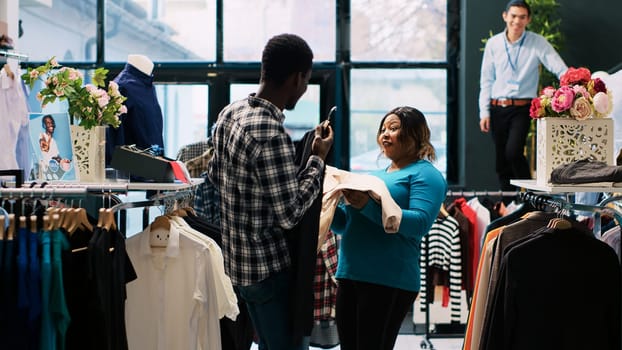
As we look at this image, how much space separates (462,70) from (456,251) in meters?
2.18

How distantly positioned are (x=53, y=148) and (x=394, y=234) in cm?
144

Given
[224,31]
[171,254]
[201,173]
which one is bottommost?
[171,254]

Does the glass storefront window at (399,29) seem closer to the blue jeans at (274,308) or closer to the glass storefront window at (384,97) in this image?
the glass storefront window at (384,97)

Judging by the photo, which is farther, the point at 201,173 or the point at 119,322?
the point at 201,173

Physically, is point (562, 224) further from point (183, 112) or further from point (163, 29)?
point (163, 29)

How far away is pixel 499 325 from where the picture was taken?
3045mm

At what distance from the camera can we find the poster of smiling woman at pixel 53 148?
10.6ft

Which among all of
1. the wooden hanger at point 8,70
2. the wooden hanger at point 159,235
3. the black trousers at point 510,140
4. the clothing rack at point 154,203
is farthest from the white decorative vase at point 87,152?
the black trousers at point 510,140

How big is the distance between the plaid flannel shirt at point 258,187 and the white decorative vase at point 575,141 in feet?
3.48

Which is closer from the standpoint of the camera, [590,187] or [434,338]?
[590,187]

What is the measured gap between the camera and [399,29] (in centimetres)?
720

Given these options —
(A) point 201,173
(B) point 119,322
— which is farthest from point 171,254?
(A) point 201,173

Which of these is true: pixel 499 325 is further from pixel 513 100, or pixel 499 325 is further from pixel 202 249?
pixel 513 100

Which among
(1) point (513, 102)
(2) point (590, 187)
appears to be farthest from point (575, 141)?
(1) point (513, 102)
